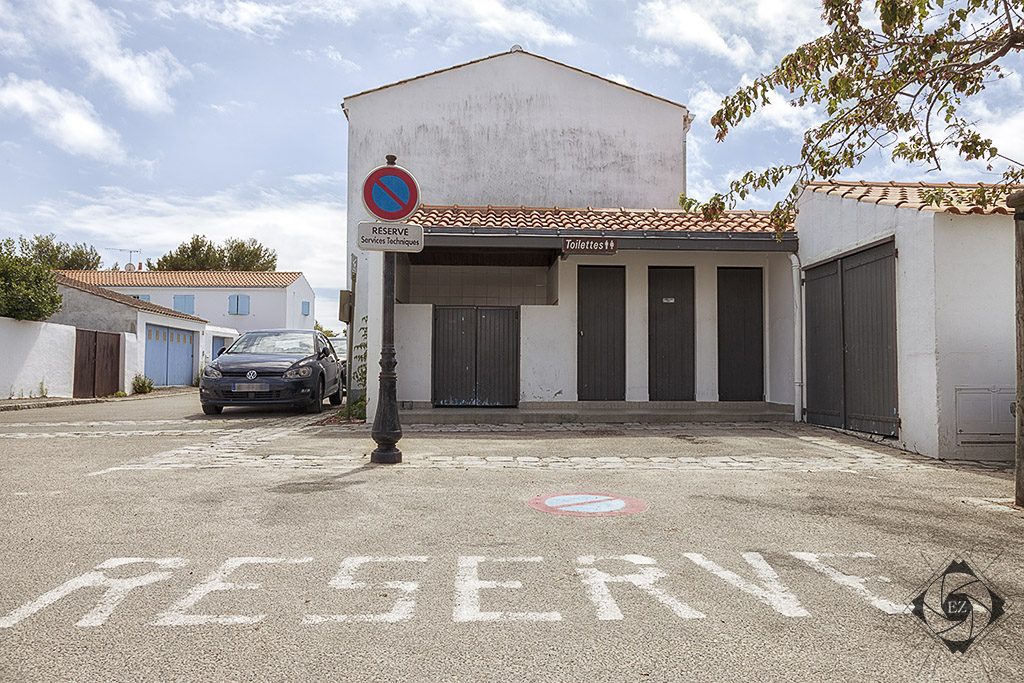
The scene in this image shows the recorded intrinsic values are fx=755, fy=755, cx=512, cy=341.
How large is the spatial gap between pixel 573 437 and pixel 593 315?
3.50m

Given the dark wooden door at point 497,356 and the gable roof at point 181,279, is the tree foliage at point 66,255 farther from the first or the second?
the dark wooden door at point 497,356

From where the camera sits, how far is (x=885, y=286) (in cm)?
912

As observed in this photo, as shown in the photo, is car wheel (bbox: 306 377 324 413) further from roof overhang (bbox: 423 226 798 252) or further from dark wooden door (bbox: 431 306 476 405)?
roof overhang (bbox: 423 226 798 252)

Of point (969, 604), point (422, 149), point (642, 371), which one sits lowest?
point (969, 604)

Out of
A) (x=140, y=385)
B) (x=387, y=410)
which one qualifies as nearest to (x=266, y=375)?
(x=387, y=410)

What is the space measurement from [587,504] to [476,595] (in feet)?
7.18

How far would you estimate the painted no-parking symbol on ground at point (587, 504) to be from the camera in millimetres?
5301

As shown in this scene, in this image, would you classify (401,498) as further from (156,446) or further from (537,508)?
(156,446)

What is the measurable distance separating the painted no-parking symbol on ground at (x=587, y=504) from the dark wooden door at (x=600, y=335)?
6.83 metres

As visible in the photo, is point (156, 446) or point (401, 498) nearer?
point (401, 498)

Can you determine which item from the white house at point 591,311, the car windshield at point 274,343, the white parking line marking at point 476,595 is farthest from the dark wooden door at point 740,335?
the white parking line marking at point 476,595

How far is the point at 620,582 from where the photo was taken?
12.2ft

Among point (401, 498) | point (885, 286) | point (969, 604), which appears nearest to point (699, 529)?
point (969, 604)

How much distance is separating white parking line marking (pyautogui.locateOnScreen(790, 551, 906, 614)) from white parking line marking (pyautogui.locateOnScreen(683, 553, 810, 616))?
25 cm
